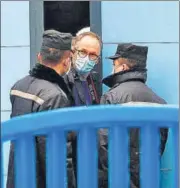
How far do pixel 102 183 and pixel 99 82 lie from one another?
7.02 ft

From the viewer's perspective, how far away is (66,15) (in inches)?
222

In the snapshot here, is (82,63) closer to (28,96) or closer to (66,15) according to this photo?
(28,96)

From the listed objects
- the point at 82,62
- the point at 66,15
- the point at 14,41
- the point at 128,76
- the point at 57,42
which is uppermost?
the point at 66,15

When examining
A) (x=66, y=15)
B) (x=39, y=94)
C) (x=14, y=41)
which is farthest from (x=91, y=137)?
(x=66, y=15)

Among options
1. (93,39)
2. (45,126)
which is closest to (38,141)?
(45,126)

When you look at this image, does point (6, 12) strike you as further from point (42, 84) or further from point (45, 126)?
point (45, 126)

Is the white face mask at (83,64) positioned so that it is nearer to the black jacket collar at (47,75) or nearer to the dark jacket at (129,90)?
the dark jacket at (129,90)

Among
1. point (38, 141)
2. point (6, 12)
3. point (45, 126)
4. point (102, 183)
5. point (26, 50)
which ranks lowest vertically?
point (102, 183)

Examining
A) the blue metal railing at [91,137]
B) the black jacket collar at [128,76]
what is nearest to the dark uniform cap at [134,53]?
the black jacket collar at [128,76]

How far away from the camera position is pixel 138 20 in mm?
5188

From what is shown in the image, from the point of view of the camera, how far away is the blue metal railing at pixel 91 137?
188cm

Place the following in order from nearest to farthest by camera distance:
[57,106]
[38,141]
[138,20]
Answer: [38,141] → [57,106] → [138,20]

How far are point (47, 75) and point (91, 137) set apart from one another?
172 centimetres

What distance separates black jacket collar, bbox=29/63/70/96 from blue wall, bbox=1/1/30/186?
176 cm
